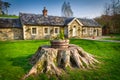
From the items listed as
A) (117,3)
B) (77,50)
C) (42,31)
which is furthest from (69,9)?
(77,50)

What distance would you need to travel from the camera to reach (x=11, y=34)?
31062mm

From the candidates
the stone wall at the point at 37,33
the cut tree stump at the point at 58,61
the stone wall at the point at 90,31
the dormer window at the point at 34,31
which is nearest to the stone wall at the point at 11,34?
the stone wall at the point at 37,33

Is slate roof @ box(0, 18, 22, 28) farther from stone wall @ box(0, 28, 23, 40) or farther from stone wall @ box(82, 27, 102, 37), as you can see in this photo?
stone wall @ box(82, 27, 102, 37)

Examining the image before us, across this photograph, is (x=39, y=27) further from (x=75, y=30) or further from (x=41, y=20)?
(x=75, y=30)

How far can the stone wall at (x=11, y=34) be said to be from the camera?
3050 centimetres

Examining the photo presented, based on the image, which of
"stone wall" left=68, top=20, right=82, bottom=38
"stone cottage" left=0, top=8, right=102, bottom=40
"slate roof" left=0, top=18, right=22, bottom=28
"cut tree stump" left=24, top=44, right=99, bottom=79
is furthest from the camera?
"stone wall" left=68, top=20, right=82, bottom=38

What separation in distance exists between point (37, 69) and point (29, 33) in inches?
949

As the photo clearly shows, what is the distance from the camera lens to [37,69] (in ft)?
28.7

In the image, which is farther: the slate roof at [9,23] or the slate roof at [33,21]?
the slate roof at [33,21]

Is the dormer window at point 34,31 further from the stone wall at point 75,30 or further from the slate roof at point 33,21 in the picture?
the stone wall at point 75,30

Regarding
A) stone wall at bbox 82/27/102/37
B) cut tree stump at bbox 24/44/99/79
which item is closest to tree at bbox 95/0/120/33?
stone wall at bbox 82/27/102/37

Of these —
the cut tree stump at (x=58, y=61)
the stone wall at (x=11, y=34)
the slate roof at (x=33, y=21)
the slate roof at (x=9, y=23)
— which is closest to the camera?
the cut tree stump at (x=58, y=61)

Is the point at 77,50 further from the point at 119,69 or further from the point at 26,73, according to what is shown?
the point at 26,73

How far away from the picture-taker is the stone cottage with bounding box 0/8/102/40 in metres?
31.2
